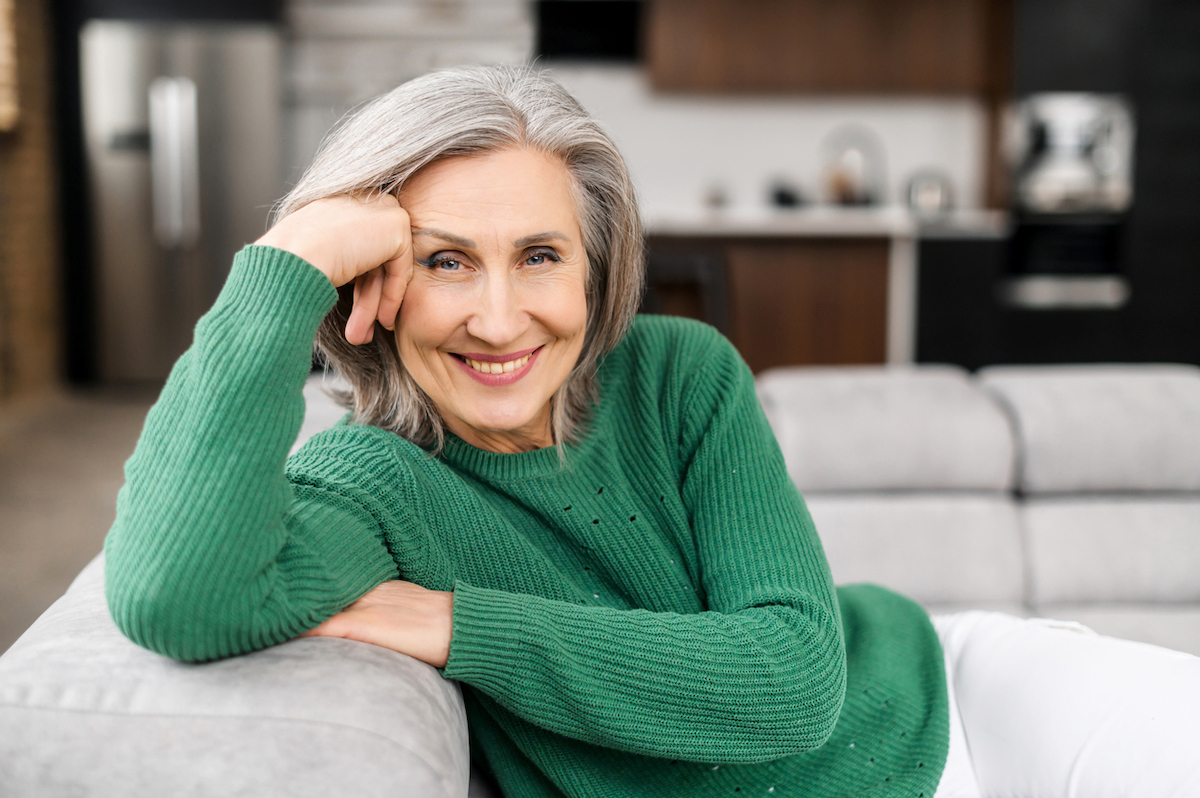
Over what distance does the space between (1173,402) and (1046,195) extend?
11.0 ft

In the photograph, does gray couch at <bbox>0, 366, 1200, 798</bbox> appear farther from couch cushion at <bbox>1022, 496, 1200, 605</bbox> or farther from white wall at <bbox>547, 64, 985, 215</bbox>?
white wall at <bbox>547, 64, 985, 215</bbox>

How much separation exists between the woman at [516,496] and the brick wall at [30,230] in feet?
14.6

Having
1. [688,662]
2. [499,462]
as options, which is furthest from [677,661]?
[499,462]

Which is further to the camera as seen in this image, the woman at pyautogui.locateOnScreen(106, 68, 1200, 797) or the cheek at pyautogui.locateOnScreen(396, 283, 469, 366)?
the cheek at pyautogui.locateOnScreen(396, 283, 469, 366)

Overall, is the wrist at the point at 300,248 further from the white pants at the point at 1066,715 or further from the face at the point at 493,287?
the white pants at the point at 1066,715

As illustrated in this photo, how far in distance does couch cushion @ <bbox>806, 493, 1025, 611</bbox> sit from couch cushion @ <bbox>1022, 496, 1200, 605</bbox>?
0.05 meters

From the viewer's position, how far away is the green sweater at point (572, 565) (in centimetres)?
78

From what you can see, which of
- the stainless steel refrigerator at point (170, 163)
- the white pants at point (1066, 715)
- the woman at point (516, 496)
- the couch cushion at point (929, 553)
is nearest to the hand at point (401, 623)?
the woman at point (516, 496)

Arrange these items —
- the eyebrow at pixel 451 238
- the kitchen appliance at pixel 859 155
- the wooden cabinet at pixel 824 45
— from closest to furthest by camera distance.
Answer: the eyebrow at pixel 451 238 → the wooden cabinet at pixel 824 45 → the kitchen appliance at pixel 859 155

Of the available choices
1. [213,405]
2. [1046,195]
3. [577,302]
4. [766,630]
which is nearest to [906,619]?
[766,630]

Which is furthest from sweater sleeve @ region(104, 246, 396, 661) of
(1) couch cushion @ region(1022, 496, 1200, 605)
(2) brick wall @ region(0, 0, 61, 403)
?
(2) brick wall @ region(0, 0, 61, 403)

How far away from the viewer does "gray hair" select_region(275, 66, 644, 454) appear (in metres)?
0.96

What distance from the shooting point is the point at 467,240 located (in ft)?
3.15

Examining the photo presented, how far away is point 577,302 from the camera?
3.43 ft
